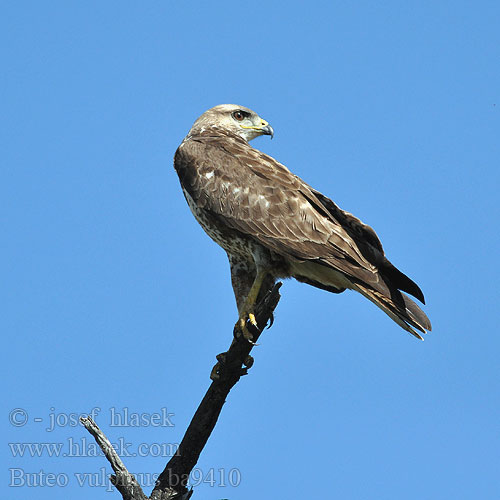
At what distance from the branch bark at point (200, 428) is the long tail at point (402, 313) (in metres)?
0.83

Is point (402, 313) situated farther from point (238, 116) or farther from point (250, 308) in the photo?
point (238, 116)

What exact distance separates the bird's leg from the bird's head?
253 centimetres

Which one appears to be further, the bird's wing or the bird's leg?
the bird's wing

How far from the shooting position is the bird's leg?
6828 mm

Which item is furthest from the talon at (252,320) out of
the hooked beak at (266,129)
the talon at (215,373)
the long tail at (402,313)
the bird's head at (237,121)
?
the hooked beak at (266,129)

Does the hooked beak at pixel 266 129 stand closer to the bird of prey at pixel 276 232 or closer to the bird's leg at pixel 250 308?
the bird of prey at pixel 276 232

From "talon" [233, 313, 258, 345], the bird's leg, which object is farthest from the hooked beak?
"talon" [233, 313, 258, 345]

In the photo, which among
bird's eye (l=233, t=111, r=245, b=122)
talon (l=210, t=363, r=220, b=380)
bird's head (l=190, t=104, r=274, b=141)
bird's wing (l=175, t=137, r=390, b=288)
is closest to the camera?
talon (l=210, t=363, r=220, b=380)

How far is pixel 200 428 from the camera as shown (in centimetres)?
649

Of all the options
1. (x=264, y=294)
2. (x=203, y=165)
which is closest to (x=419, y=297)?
(x=264, y=294)

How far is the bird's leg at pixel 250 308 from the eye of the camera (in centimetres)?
683

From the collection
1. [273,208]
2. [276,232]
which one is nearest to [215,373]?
[276,232]

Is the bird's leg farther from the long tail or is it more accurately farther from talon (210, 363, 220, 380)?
the long tail

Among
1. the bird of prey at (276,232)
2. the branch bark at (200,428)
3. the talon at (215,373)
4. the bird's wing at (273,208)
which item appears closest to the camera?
the branch bark at (200,428)
